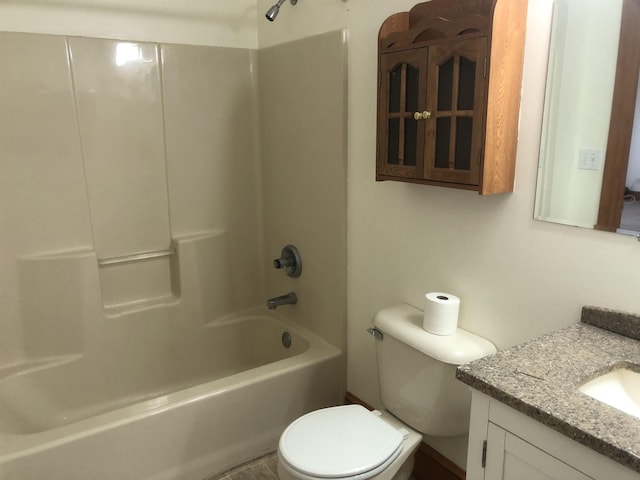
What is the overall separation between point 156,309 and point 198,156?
2.53 feet

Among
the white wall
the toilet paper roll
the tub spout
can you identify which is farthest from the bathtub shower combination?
the white wall

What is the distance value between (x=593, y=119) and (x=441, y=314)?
0.69 metres

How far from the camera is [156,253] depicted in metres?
2.39

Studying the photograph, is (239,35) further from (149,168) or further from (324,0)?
(149,168)

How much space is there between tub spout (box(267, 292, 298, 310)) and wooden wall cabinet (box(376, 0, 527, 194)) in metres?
1.00

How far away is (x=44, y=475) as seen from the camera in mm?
1578

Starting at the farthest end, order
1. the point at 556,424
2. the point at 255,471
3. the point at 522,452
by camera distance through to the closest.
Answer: the point at 255,471
the point at 522,452
the point at 556,424

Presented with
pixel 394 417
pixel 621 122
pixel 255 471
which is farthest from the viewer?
pixel 255 471

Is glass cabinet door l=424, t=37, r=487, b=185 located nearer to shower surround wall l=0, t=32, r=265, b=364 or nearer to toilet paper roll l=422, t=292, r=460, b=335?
toilet paper roll l=422, t=292, r=460, b=335

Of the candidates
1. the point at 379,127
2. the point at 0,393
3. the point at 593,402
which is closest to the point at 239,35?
the point at 379,127

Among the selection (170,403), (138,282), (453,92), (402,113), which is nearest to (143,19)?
(138,282)

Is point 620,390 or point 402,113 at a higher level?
point 402,113

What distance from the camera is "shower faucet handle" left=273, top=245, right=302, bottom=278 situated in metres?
2.35

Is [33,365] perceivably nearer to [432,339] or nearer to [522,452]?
[432,339]
